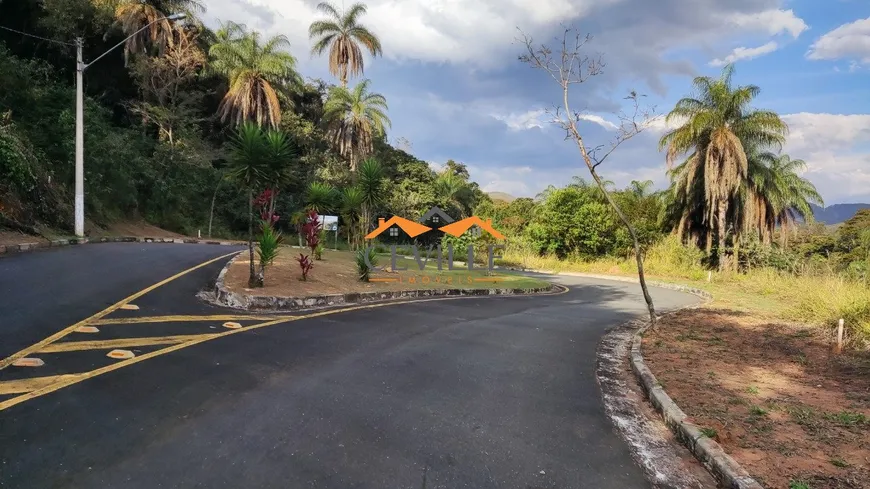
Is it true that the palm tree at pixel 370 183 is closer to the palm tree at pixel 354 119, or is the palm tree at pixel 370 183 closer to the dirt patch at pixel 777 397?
the dirt patch at pixel 777 397

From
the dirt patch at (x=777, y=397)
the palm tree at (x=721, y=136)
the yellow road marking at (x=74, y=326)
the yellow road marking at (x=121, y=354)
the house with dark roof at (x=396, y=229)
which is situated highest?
the palm tree at (x=721, y=136)

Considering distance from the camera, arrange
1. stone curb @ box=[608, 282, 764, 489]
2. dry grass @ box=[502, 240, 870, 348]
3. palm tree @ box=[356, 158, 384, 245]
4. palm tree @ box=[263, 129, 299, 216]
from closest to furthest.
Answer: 1. stone curb @ box=[608, 282, 764, 489]
2. dry grass @ box=[502, 240, 870, 348]
3. palm tree @ box=[263, 129, 299, 216]
4. palm tree @ box=[356, 158, 384, 245]

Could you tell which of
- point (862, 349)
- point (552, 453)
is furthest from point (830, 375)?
point (552, 453)

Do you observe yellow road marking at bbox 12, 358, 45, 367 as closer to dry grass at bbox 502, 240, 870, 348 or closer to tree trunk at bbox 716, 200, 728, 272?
dry grass at bbox 502, 240, 870, 348

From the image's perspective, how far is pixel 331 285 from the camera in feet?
41.4

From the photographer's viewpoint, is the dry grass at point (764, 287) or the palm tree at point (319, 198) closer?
the dry grass at point (764, 287)

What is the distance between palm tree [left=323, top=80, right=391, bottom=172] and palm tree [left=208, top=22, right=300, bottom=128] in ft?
13.3

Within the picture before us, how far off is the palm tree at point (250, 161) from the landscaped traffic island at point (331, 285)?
86cm

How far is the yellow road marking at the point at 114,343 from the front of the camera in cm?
572

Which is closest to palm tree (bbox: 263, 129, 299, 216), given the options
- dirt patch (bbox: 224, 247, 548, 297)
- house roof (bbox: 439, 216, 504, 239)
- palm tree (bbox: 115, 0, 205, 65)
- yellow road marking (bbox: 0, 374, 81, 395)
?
dirt patch (bbox: 224, 247, 548, 297)

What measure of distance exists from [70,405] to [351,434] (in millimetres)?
2431

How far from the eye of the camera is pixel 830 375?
6578 mm

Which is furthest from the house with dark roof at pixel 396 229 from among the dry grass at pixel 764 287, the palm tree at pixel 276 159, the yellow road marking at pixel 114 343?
the yellow road marking at pixel 114 343

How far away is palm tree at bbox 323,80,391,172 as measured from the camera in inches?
1437
